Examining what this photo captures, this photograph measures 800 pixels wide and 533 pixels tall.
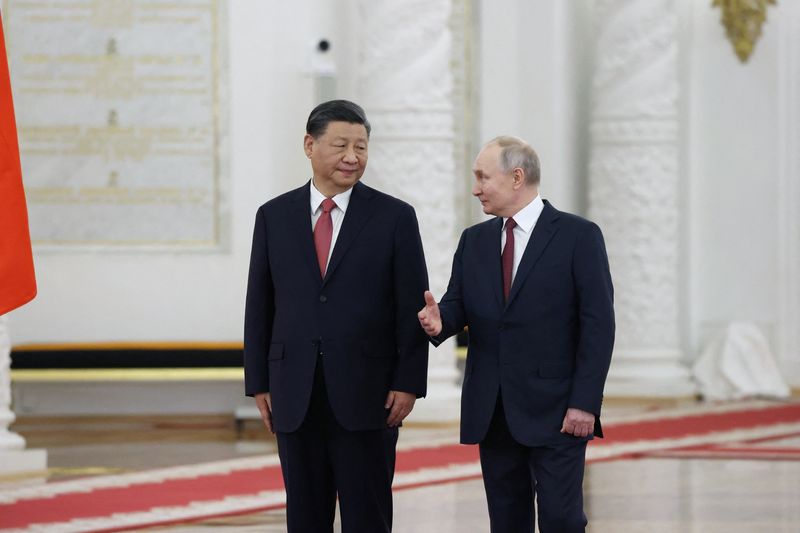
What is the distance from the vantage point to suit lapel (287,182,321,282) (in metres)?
4.66

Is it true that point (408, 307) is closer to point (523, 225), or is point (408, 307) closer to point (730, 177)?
point (523, 225)

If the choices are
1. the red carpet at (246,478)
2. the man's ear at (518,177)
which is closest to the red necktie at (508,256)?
the man's ear at (518,177)

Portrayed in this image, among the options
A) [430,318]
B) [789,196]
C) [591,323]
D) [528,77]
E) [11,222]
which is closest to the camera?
[430,318]

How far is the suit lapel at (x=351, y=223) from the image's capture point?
463 cm

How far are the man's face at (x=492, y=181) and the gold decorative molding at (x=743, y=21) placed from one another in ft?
29.5

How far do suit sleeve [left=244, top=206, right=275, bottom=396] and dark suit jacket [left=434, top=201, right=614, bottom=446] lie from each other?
538 millimetres

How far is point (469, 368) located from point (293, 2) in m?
7.26

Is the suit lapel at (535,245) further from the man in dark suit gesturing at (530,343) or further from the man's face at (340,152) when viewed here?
the man's face at (340,152)

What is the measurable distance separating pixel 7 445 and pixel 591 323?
16.0 feet

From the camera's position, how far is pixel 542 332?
182 inches

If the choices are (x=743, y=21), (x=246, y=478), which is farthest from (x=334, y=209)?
(x=743, y=21)

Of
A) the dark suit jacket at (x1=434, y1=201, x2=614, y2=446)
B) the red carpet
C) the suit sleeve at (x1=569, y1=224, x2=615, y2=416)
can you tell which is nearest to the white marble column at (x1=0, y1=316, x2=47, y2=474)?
the red carpet

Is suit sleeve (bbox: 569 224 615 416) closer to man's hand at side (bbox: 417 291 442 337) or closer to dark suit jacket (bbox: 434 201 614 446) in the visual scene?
dark suit jacket (bbox: 434 201 614 446)

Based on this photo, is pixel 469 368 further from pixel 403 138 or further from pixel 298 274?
pixel 403 138
